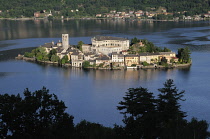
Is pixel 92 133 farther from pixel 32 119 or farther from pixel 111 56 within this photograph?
pixel 111 56

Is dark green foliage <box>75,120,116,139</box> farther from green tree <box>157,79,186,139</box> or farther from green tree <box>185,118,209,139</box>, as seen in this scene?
green tree <box>185,118,209,139</box>

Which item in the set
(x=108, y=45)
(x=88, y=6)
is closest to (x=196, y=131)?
(x=108, y=45)

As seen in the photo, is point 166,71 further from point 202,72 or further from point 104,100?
point 104,100

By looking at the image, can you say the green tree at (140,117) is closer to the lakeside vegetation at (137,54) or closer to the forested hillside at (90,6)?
the lakeside vegetation at (137,54)

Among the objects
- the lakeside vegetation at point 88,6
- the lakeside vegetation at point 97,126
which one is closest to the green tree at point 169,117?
the lakeside vegetation at point 97,126

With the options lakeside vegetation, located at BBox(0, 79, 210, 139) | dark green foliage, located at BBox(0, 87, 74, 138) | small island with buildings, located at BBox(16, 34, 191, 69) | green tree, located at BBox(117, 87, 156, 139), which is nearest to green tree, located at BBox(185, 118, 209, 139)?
lakeside vegetation, located at BBox(0, 79, 210, 139)

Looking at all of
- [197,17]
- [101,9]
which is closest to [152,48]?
[197,17]
